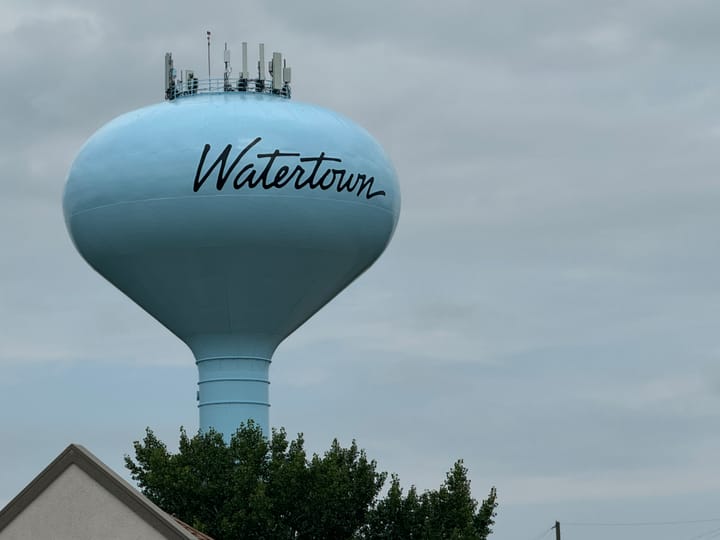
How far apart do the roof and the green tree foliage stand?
42.7ft

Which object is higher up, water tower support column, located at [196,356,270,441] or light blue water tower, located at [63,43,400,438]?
light blue water tower, located at [63,43,400,438]

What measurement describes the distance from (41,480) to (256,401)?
16.3m

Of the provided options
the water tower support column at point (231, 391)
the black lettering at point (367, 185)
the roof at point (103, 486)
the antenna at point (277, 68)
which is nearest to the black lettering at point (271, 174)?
the black lettering at point (367, 185)

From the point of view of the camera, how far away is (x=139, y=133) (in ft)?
129

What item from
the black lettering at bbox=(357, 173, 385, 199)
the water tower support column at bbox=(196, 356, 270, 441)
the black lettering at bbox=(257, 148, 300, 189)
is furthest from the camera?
the water tower support column at bbox=(196, 356, 270, 441)

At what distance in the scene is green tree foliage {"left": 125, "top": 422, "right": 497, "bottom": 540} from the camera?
3916cm

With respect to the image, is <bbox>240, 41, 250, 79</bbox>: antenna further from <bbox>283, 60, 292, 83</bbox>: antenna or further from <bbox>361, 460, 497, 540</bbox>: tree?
<bbox>361, 460, 497, 540</bbox>: tree

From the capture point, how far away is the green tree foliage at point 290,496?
39.2 meters

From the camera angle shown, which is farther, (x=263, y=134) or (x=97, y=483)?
(x=263, y=134)

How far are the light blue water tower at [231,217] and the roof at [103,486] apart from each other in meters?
13.5

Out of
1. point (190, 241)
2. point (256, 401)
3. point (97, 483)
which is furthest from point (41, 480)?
point (256, 401)

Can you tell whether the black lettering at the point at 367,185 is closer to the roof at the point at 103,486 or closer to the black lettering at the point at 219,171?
the black lettering at the point at 219,171

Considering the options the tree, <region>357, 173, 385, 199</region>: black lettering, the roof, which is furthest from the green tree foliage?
the roof

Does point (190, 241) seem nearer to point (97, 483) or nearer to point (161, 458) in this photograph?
point (161, 458)
